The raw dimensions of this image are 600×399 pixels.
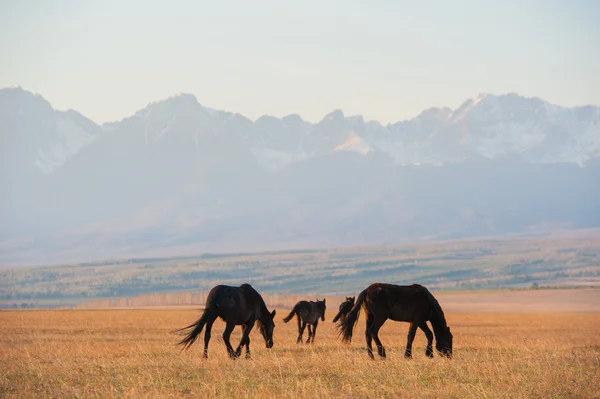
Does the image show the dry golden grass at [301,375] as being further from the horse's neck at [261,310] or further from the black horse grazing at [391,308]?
the horse's neck at [261,310]

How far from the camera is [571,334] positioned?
60.1 metres

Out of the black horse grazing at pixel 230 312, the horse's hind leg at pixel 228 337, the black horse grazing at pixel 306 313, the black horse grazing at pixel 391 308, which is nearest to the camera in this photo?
the black horse grazing at pixel 230 312

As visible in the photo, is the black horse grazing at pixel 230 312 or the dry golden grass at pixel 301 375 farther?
the black horse grazing at pixel 230 312

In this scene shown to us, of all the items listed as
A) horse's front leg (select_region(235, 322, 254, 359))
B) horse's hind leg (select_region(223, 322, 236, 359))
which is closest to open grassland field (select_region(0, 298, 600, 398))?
horse's hind leg (select_region(223, 322, 236, 359))

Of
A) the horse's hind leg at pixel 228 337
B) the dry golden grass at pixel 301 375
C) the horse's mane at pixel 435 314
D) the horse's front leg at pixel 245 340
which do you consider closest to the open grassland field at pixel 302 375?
the dry golden grass at pixel 301 375

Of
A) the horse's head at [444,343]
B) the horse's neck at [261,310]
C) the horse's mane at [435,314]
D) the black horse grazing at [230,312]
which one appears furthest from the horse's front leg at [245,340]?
the horse's head at [444,343]

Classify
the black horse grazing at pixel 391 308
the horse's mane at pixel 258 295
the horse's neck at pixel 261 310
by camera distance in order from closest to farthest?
the black horse grazing at pixel 391 308 → the horse's mane at pixel 258 295 → the horse's neck at pixel 261 310

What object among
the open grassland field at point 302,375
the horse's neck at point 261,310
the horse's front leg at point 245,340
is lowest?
the open grassland field at point 302,375

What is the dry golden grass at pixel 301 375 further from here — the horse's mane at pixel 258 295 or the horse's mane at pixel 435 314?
the horse's mane at pixel 258 295

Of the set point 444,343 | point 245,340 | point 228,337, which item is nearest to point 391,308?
point 444,343

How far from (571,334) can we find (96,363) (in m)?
44.6

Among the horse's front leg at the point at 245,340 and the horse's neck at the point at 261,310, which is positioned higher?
the horse's neck at the point at 261,310

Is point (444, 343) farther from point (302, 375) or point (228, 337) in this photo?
point (302, 375)

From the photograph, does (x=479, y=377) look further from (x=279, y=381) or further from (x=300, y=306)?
(x=300, y=306)
